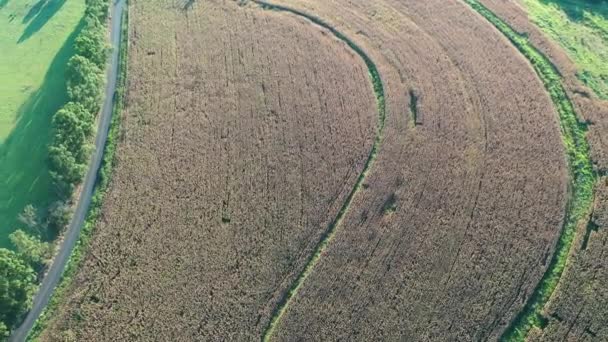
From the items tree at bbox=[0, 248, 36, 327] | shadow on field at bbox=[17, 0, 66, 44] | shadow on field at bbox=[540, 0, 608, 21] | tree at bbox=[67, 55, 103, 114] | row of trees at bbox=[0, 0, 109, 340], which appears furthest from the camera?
shadow on field at bbox=[17, 0, 66, 44]

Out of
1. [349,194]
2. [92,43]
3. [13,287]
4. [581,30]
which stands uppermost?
[581,30]

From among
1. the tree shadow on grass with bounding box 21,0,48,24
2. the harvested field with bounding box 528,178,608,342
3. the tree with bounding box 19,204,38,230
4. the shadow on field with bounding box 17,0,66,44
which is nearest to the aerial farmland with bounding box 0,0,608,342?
the harvested field with bounding box 528,178,608,342

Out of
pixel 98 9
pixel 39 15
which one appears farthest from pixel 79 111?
pixel 39 15

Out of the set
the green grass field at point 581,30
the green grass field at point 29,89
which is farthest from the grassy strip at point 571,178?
the green grass field at point 29,89

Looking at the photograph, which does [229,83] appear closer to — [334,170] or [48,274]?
[334,170]

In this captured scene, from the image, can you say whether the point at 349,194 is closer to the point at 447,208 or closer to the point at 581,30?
the point at 447,208

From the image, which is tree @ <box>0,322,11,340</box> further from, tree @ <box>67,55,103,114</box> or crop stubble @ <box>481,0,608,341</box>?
crop stubble @ <box>481,0,608,341</box>
